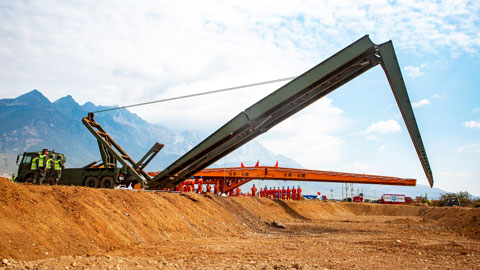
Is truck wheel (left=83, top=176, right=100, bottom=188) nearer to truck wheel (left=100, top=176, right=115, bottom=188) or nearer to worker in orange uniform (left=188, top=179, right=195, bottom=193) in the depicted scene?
truck wheel (left=100, top=176, right=115, bottom=188)

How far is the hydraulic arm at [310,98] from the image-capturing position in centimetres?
1094

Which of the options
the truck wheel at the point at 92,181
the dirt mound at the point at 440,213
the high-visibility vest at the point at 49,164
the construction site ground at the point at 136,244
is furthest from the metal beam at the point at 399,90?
the truck wheel at the point at 92,181

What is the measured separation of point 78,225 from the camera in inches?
291

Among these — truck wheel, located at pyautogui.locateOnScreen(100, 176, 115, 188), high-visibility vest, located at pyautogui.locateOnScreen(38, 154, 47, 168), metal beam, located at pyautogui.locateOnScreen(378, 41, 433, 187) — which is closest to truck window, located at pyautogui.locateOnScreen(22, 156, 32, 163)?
high-visibility vest, located at pyautogui.locateOnScreen(38, 154, 47, 168)

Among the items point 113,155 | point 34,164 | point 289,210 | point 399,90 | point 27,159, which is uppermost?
point 399,90

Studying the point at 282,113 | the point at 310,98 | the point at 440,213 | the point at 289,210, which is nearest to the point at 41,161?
the point at 282,113

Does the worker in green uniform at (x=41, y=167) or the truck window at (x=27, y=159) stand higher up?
the truck window at (x=27, y=159)

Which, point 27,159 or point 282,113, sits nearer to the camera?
point 282,113

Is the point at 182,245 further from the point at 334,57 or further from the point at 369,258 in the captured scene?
the point at 334,57

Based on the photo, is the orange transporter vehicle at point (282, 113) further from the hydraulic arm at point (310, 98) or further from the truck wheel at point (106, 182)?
the truck wheel at point (106, 182)

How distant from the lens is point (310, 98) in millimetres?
12336

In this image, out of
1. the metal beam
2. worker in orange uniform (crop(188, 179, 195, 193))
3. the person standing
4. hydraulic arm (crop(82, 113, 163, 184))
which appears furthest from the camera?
the person standing

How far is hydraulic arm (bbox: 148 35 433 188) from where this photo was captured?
1094 cm

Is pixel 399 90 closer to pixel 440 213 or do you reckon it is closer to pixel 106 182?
pixel 106 182
